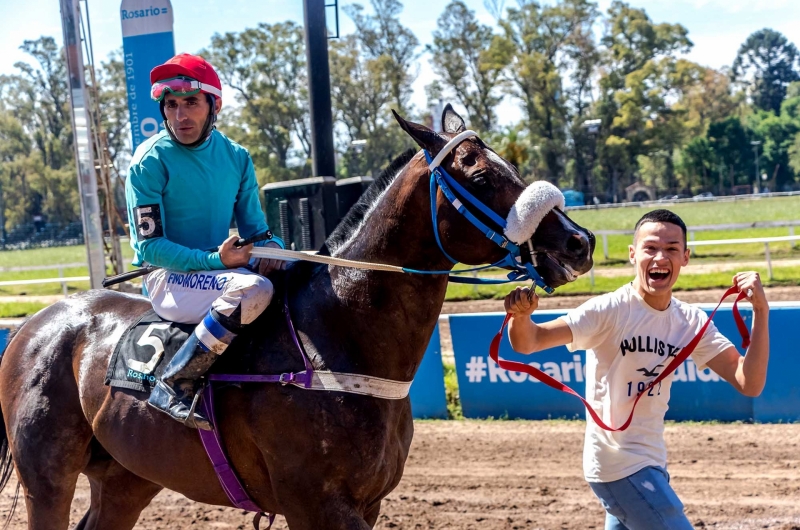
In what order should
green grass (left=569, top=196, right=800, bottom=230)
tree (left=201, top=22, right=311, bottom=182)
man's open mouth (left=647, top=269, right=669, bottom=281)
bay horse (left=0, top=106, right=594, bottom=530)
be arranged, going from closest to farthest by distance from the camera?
bay horse (left=0, top=106, right=594, bottom=530) → man's open mouth (left=647, top=269, right=669, bottom=281) → green grass (left=569, top=196, right=800, bottom=230) → tree (left=201, top=22, right=311, bottom=182)

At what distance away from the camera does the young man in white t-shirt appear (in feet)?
9.56

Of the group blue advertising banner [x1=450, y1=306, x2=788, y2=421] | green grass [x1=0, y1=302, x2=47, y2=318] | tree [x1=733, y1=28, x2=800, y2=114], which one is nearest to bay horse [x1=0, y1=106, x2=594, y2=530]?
blue advertising banner [x1=450, y1=306, x2=788, y2=421]

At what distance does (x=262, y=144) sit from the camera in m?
41.9

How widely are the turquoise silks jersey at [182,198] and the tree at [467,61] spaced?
4489 centimetres

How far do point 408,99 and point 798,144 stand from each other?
3117cm

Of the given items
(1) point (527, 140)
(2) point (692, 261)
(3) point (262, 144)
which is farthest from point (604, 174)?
(2) point (692, 261)

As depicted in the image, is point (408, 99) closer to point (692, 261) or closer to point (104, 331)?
point (692, 261)

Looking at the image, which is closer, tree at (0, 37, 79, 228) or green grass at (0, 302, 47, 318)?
green grass at (0, 302, 47, 318)

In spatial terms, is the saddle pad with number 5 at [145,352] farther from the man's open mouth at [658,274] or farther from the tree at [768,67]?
the tree at [768,67]

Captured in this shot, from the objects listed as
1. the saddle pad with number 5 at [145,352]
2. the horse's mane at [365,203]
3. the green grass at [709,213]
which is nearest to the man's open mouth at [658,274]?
the horse's mane at [365,203]

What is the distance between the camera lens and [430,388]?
7.68 metres

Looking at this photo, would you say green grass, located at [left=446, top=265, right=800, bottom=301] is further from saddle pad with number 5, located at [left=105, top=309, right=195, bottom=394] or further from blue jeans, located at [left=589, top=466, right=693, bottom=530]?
saddle pad with number 5, located at [left=105, top=309, right=195, bottom=394]

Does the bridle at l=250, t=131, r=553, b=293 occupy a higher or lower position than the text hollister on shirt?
higher

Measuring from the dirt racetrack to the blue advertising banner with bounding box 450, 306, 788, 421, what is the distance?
0.20m
